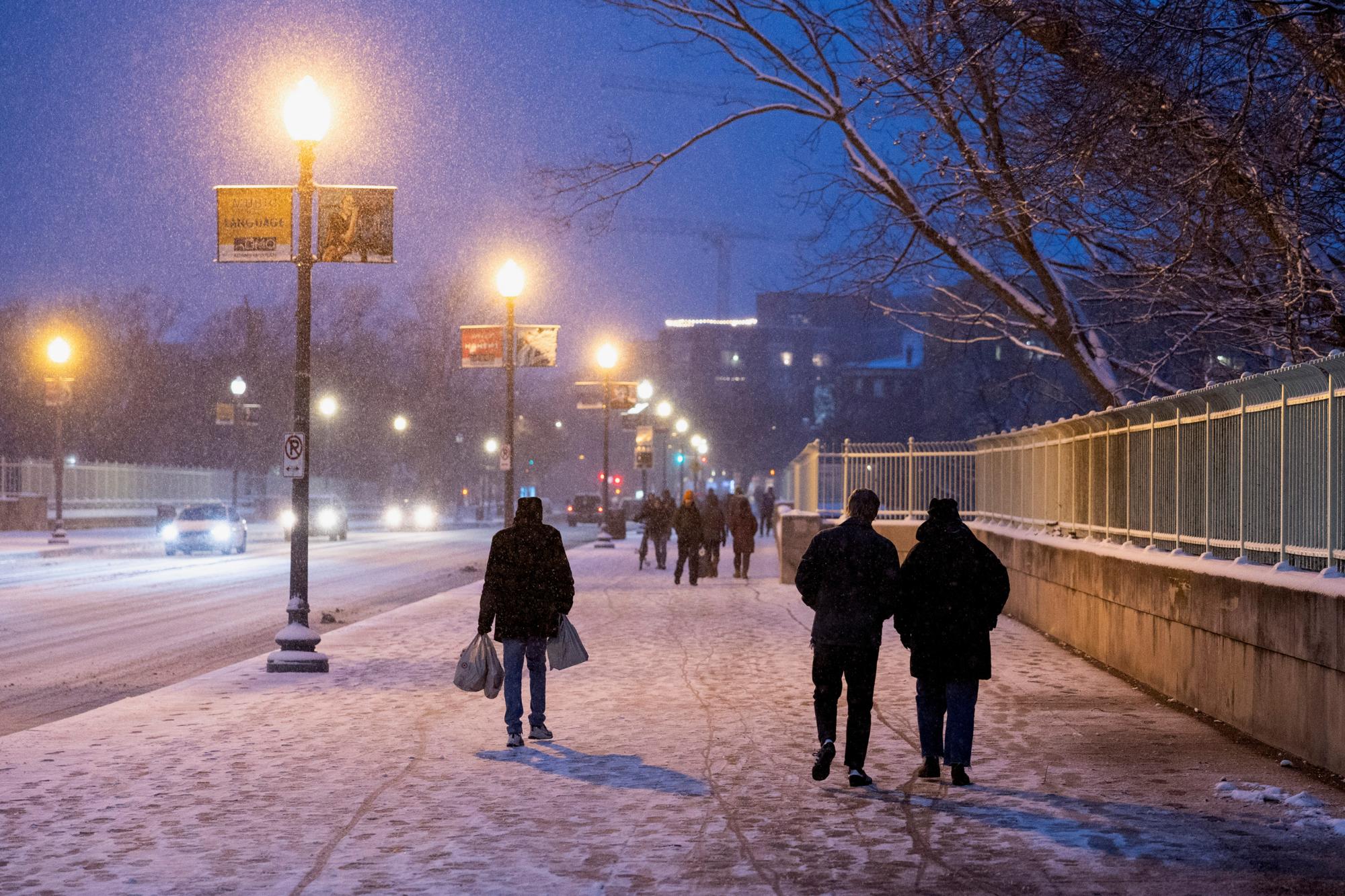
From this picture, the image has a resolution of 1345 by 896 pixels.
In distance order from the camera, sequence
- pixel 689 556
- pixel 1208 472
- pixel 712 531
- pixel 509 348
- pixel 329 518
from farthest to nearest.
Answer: pixel 329 518, pixel 712 531, pixel 689 556, pixel 509 348, pixel 1208 472

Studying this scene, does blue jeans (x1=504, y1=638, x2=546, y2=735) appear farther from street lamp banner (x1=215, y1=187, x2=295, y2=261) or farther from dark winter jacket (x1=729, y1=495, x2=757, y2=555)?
dark winter jacket (x1=729, y1=495, x2=757, y2=555)

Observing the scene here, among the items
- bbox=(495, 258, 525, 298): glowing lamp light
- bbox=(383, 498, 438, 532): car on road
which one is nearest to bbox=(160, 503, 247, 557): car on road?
bbox=(495, 258, 525, 298): glowing lamp light

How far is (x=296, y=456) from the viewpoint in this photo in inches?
631

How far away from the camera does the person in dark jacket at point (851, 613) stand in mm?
9344

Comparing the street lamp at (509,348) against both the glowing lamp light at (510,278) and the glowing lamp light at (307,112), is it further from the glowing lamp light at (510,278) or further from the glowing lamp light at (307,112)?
the glowing lamp light at (307,112)

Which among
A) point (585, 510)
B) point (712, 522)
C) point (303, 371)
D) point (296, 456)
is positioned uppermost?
point (303, 371)

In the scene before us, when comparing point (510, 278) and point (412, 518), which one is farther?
point (412, 518)

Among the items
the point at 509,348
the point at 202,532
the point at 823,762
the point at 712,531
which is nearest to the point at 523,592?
the point at 823,762

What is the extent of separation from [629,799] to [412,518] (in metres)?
79.1

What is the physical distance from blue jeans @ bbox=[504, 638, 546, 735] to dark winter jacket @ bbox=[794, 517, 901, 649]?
2544 millimetres

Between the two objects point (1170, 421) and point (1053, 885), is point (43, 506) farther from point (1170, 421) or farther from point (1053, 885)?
point (1053, 885)

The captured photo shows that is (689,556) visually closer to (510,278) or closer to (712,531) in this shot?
(712,531)

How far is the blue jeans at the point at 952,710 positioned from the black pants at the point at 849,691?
1.10 ft

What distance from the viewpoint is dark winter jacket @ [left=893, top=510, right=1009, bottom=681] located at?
9.37 meters
